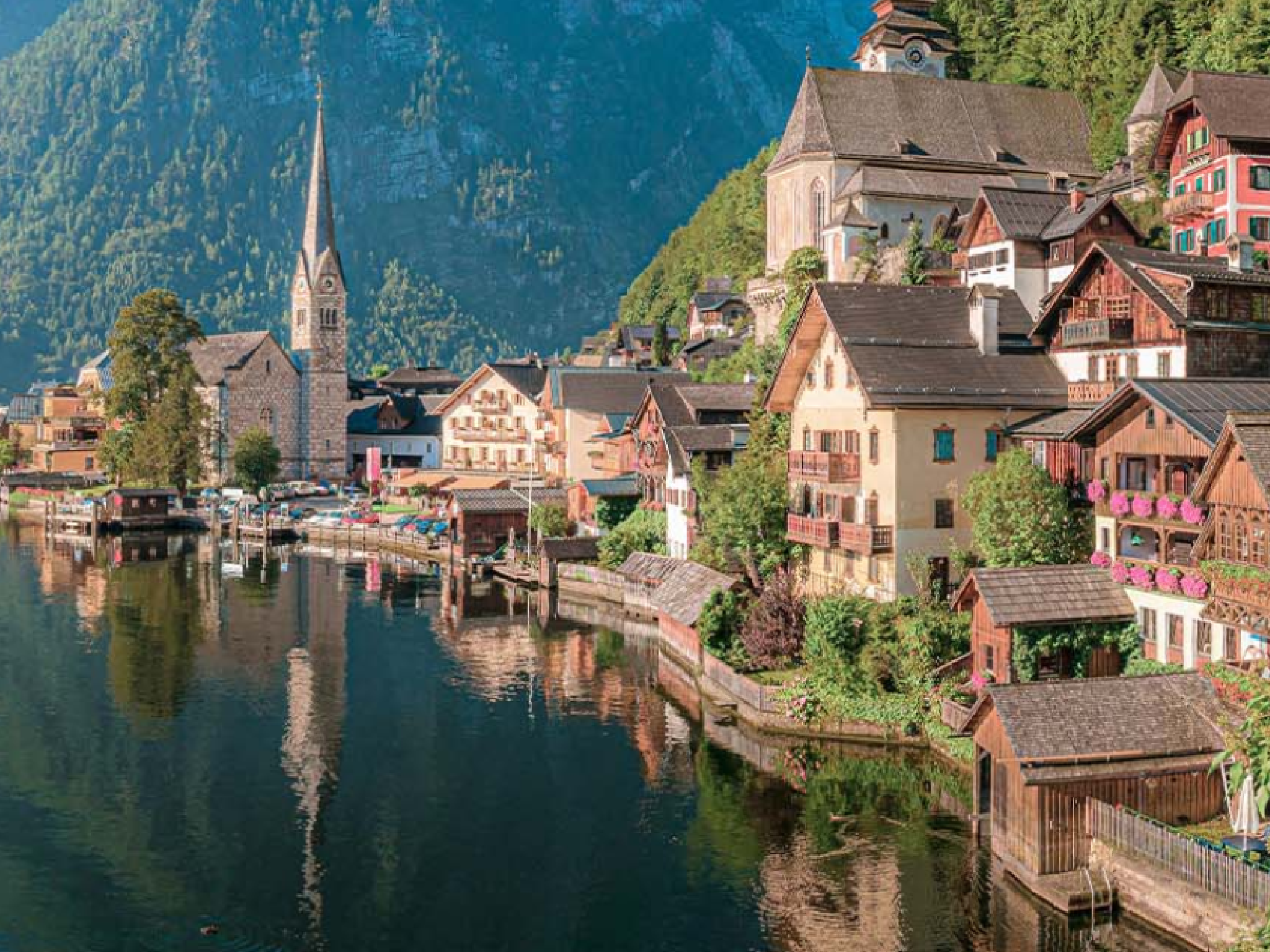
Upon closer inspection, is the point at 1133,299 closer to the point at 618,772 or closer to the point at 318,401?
the point at 618,772

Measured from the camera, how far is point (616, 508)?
80188 mm

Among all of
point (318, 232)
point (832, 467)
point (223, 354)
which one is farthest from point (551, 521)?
point (318, 232)

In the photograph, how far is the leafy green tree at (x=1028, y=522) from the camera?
4322 centimetres

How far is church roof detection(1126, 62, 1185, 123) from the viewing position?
83.4 m

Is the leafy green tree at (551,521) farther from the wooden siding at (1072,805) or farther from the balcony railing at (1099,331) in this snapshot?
the wooden siding at (1072,805)

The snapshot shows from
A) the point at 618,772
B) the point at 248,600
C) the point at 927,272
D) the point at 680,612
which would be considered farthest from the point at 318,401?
the point at 618,772

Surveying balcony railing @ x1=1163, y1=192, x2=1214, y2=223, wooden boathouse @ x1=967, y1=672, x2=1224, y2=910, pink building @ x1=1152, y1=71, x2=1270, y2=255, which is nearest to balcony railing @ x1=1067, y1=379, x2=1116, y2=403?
pink building @ x1=1152, y1=71, x2=1270, y2=255

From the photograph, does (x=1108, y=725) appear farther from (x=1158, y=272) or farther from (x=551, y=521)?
(x=551, y=521)

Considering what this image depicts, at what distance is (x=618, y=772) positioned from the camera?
42.6m

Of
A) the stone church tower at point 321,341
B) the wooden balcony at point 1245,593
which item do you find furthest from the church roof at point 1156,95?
the stone church tower at point 321,341

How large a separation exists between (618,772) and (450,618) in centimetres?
2797

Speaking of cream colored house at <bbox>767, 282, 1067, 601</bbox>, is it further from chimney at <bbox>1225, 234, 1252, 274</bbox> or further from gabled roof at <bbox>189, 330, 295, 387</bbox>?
→ gabled roof at <bbox>189, 330, 295, 387</bbox>

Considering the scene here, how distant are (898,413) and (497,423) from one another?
78.0 m

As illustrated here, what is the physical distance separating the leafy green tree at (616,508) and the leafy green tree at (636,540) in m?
3.36
